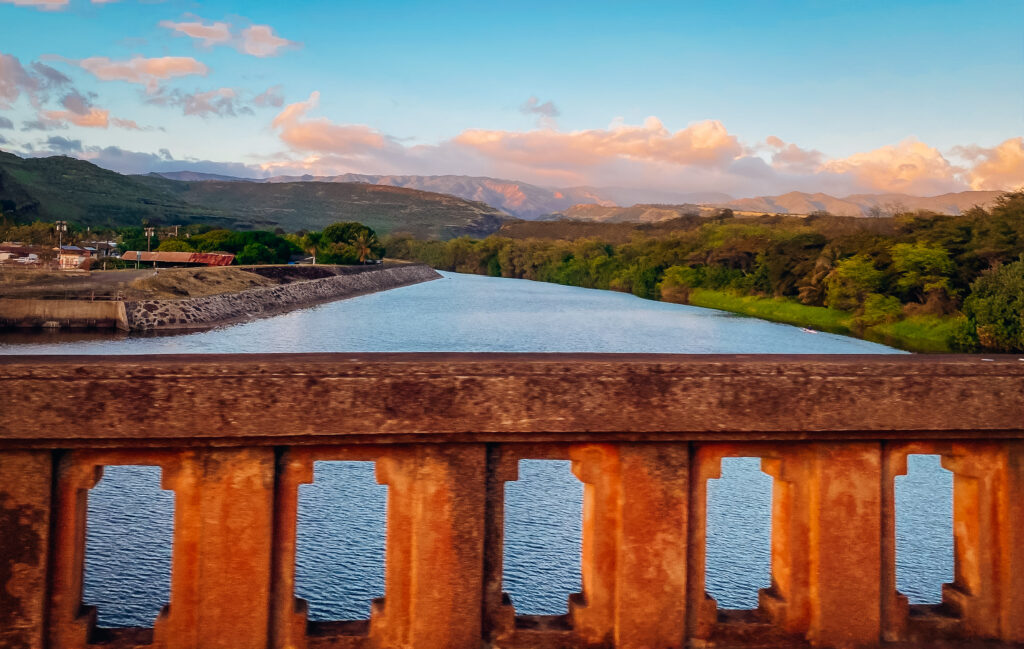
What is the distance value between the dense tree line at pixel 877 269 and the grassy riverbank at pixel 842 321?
2.57 feet

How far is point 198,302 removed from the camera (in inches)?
2549

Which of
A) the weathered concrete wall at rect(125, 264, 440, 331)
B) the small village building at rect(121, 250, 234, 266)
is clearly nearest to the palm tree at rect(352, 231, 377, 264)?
the weathered concrete wall at rect(125, 264, 440, 331)

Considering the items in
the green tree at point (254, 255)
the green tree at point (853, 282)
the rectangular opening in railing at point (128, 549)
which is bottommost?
the rectangular opening in railing at point (128, 549)

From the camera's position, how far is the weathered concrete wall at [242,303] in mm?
59438

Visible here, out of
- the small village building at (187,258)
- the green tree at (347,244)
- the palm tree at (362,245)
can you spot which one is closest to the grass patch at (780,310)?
the green tree at (347,244)

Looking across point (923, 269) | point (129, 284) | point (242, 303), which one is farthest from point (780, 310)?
point (129, 284)

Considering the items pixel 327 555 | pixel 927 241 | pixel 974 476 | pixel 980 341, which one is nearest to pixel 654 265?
pixel 927 241

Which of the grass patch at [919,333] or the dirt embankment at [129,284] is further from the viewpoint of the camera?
the dirt embankment at [129,284]

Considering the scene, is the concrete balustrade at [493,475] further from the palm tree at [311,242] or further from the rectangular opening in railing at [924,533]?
the palm tree at [311,242]

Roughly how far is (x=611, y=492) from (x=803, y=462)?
3.06 feet

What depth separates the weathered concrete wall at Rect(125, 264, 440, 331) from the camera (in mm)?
59438

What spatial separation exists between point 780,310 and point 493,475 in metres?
76.9

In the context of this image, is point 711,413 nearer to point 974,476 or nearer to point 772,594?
point 772,594

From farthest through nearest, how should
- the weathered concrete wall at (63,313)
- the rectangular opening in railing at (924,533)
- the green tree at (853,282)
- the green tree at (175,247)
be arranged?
the green tree at (175,247)
the green tree at (853,282)
the weathered concrete wall at (63,313)
the rectangular opening in railing at (924,533)
